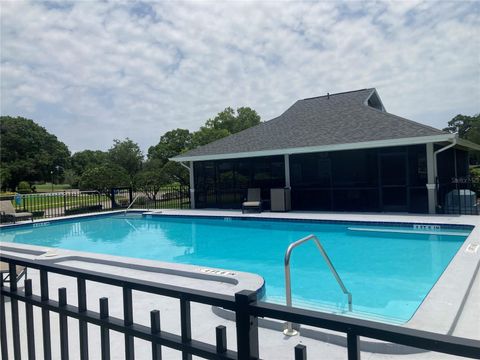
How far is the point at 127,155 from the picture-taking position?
43531mm

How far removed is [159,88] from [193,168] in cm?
462

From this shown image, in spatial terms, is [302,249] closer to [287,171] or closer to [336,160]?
[336,160]

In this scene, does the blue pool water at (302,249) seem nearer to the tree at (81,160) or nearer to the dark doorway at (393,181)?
the dark doorway at (393,181)

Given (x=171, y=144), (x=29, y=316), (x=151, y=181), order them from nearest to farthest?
(x=29, y=316) < (x=151, y=181) < (x=171, y=144)

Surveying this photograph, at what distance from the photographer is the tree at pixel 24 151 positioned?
45.9 meters

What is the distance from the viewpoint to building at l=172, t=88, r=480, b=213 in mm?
12867

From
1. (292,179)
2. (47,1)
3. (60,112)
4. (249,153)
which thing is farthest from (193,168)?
(47,1)

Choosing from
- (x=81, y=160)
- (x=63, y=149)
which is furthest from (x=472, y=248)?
(x=81, y=160)

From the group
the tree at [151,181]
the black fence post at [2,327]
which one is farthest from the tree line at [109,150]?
the black fence post at [2,327]

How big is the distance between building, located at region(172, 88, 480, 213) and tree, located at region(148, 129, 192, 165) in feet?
87.5

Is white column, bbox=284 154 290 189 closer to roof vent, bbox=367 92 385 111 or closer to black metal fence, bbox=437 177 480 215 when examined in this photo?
black metal fence, bbox=437 177 480 215

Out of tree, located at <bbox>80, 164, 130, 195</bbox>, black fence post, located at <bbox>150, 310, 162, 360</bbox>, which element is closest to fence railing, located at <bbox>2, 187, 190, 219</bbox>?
tree, located at <bbox>80, 164, 130, 195</bbox>

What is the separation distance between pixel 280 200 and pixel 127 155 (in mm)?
32617

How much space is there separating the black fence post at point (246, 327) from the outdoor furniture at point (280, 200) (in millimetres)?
13748
